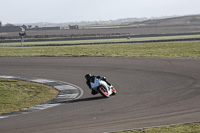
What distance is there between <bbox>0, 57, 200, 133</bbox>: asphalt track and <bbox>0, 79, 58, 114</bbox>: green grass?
193cm

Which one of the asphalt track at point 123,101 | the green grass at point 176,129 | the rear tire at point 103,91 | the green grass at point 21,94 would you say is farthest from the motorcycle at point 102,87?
the green grass at point 176,129

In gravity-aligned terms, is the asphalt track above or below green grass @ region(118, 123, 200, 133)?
above

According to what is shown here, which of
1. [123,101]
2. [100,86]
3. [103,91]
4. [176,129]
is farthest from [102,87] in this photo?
[176,129]

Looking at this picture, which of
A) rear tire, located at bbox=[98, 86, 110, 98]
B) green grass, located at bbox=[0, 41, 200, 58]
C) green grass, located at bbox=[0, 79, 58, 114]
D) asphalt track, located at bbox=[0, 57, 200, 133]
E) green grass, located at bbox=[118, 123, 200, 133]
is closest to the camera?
green grass, located at bbox=[118, 123, 200, 133]

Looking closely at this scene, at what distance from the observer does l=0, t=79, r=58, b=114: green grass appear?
64.4 ft

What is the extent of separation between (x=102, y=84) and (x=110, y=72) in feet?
30.5

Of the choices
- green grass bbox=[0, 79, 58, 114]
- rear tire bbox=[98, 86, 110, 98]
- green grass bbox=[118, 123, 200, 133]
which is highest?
rear tire bbox=[98, 86, 110, 98]

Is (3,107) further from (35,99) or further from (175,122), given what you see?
(175,122)

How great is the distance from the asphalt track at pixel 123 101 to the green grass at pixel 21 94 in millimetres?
1931

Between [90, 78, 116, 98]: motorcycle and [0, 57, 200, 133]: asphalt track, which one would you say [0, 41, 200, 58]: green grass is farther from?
[90, 78, 116, 98]: motorcycle

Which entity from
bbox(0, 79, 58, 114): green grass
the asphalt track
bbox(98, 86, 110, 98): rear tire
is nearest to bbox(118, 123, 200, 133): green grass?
the asphalt track

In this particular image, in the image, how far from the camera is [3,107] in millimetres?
19328

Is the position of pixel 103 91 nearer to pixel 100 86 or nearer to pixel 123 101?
pixel 100 86

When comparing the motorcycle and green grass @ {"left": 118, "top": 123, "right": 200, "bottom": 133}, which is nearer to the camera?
green grass @ {"left": 118, "top": 123, "right": 200, "bottom": 133}
